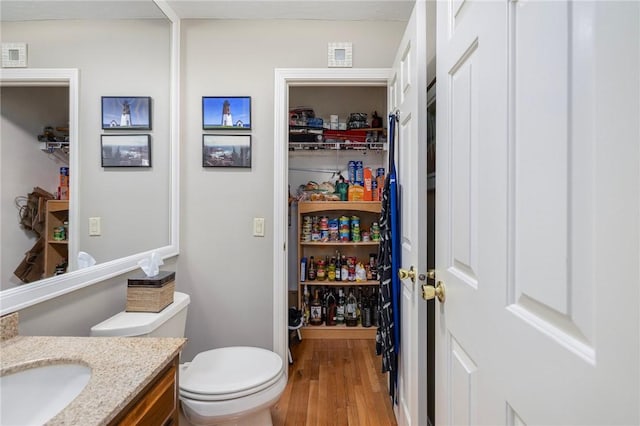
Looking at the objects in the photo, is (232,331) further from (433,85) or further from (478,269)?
(433,85)

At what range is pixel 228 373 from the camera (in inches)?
53.3

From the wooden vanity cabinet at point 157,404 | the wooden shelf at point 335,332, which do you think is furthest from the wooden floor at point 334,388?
the wooden vanity cabinet at point 157,404

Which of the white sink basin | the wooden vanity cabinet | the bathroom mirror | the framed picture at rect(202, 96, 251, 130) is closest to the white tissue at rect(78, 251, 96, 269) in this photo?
the bathroom mirror

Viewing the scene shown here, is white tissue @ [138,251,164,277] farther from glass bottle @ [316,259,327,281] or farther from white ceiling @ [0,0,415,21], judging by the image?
glass bottle @ [316,259,327,281]

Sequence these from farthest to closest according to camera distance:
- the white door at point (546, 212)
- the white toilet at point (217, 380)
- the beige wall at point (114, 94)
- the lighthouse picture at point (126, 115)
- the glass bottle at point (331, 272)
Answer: the glass bottle at point (331, 272), the lighthouse picture at point (126, 115), the white toilet at point (217, 380), the beige wall at point (114, 94), the white door at point (546, 212)

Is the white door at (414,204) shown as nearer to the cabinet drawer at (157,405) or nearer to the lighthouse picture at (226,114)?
the cabinet drawer at (157,405)

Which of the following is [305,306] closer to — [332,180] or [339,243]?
[339,243]

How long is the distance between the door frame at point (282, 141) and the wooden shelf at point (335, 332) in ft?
2.80

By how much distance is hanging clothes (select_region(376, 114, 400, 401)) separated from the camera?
152cm

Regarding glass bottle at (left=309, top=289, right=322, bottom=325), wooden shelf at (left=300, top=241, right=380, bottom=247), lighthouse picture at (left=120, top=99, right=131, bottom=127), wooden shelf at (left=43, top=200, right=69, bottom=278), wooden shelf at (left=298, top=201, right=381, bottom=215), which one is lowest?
glass bottle at (left=309, top=289, right=322, bottom=325)

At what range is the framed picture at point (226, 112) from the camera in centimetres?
191

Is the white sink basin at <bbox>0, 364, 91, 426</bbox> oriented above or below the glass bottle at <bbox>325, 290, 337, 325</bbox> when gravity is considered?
above

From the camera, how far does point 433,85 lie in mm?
1457

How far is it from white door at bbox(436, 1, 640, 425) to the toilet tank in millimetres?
1162
